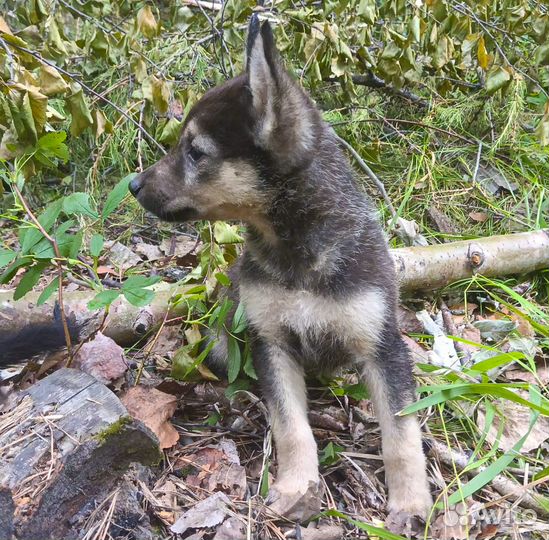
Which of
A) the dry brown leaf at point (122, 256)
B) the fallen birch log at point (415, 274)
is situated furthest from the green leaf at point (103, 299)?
the dry brown leaf at point (122, 256)

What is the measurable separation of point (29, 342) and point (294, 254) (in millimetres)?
1259

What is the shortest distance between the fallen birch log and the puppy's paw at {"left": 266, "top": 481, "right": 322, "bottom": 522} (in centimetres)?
128

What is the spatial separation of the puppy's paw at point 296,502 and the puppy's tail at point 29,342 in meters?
1.21

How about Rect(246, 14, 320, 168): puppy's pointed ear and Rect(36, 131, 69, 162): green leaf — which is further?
Rect(36, 131, 69, 162): green leaf

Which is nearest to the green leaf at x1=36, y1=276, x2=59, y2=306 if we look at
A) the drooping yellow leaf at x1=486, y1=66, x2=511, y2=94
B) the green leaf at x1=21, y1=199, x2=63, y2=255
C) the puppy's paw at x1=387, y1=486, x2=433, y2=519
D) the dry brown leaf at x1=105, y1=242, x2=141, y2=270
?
the green leaf at x1=21, y1=199, x2=63, y2=255

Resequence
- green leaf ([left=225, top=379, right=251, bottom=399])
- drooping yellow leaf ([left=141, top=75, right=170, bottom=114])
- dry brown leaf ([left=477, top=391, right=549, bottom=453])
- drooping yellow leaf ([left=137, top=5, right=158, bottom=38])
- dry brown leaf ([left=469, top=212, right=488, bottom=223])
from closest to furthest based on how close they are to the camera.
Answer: dry brown leaf ([left=477, top=391, right=549, bottom=453]) < green leaf ([left=225, top=379, right=251, bottom=399]) < drooping yellow leaf ([left=141, top=75, right=170, bottom=114]) < drooping yellow leaf ([left=137, top=5, right=158, bottom=38]) < dry brown leaf ([left=469, top=212, right=488, bottom=223])

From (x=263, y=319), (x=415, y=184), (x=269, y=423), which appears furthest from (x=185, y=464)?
(x=415, y=184)

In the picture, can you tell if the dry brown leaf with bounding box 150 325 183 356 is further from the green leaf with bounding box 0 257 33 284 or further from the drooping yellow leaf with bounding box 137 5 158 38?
the drooping yellow leaf with bounding box 137 5 158 38

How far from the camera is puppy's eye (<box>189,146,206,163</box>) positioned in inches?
119

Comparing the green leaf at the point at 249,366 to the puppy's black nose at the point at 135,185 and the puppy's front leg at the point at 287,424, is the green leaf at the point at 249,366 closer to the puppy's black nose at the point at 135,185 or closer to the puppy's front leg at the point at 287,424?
the puppy's front leg at the point at 287,424

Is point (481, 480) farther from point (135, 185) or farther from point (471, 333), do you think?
point (135, 185)

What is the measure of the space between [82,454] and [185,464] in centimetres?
86

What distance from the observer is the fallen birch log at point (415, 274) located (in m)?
3.97

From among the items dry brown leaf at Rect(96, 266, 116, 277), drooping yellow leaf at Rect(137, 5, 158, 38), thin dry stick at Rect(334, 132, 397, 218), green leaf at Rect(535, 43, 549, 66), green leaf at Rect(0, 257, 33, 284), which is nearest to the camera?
green leaf at Rect(0, 257, 33, 284)
